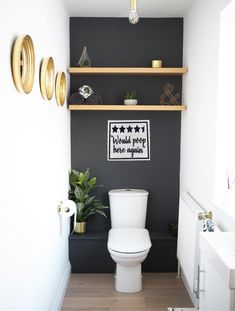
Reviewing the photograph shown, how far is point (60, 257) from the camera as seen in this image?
3039mm

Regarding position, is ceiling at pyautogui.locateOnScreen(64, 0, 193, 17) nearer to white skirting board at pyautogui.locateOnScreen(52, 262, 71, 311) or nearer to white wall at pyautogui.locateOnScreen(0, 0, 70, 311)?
white wall at pyautogui.locateOnScreen(0, 0, 70, 311)

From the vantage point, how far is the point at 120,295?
3.12 meters

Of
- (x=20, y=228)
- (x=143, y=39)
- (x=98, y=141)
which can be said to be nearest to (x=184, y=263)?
(x=98, y=141)

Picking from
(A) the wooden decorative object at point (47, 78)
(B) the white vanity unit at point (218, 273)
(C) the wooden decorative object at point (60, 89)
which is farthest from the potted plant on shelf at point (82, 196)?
(B) the white vanity unit at point (218, 273)

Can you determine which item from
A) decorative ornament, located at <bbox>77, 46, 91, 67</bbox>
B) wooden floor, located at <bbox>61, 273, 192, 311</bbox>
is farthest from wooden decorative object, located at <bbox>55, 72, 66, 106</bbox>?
wooden floor, located at <bbox>61, 273, 192, 311</bbox>

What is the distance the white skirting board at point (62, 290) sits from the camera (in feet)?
9.05

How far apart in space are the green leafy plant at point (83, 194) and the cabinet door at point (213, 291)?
5.63 ft

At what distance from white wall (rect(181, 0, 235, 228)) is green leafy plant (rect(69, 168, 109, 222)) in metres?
0.86

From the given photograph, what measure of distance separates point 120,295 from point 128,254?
392 millimetres

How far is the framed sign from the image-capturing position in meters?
3.76

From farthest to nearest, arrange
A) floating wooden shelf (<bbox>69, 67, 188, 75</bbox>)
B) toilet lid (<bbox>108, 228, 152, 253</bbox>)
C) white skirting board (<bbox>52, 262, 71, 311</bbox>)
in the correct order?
1. floating wooden shelf (<bbox>69, 67, 188, 75</bbox>)
2. toilet lid (<bbox>108, 228, 152, 253</bbox>)
3. white skirting board (<bbox>52, 262, 71, 311</bbox>)

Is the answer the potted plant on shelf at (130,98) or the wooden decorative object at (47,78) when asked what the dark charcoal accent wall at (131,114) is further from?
the wooden decorative object at (47,78)

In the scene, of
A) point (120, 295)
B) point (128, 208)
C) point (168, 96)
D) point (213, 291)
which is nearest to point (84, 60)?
point (168, 96)

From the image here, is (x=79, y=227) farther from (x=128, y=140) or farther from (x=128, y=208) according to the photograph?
(x=128, y=140)
